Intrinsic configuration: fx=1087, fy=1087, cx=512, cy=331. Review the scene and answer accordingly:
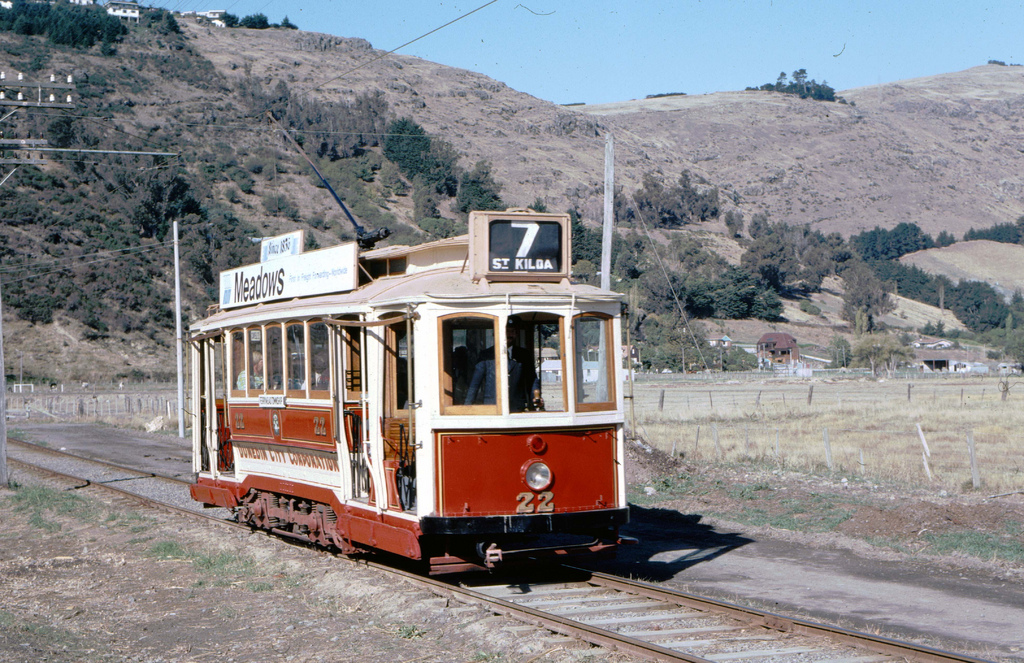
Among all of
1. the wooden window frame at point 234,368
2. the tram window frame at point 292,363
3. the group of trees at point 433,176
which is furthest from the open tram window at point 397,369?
the group of trees at point 433,176

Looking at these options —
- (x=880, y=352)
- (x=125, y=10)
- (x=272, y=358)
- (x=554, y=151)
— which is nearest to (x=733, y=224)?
(x=554, y=151)

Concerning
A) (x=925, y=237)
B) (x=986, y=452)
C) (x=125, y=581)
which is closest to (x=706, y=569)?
(x=125, y=581)

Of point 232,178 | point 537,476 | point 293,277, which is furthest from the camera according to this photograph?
point 232,178

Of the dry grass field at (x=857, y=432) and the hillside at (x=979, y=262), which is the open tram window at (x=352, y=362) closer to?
the dry grass field at (x=857, y=432)

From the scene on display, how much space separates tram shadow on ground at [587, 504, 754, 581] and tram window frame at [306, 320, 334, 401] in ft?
11.4

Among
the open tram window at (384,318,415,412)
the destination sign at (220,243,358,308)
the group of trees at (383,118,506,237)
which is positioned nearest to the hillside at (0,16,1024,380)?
the group of trees at (383,118,506,237)

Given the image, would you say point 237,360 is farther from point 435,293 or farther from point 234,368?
point 435,293

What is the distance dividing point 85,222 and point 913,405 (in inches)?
2336

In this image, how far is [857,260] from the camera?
138 meters

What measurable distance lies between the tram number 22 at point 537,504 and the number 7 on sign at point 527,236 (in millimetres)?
2207

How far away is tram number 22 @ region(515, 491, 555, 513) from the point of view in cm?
959

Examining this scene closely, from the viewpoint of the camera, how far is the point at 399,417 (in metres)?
10.2

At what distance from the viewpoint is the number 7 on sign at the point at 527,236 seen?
10.1 meters

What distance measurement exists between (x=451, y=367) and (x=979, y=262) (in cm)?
17125
